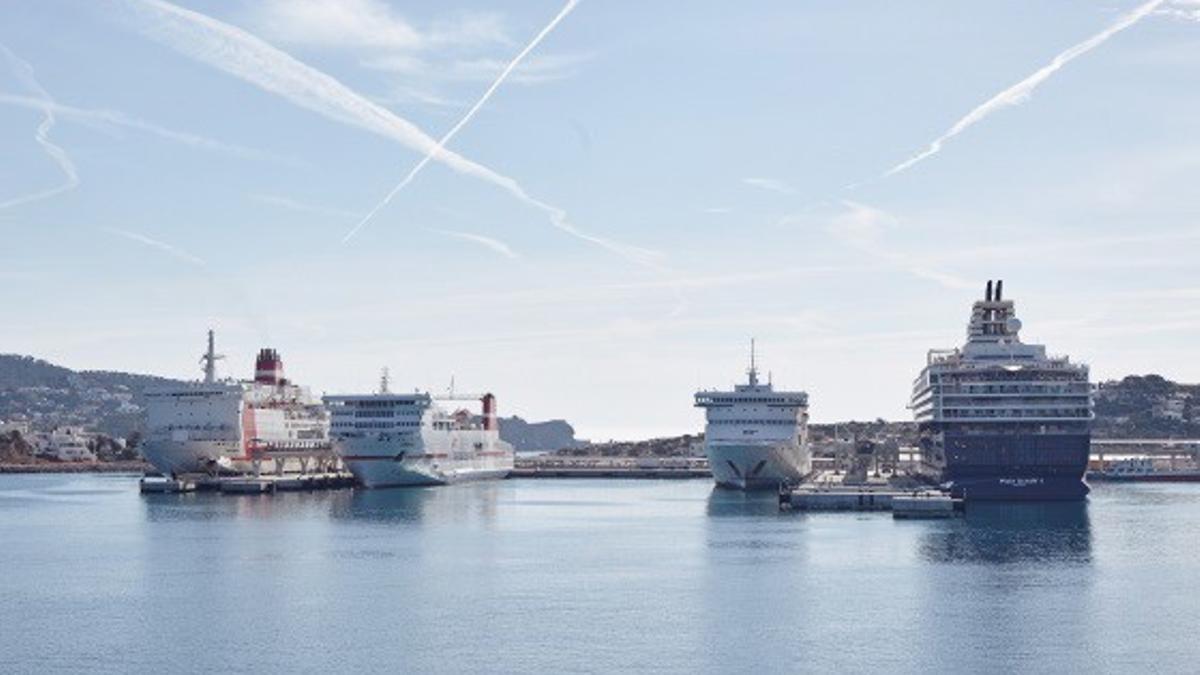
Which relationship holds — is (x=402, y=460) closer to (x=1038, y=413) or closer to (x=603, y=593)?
(x=1038, y=413)

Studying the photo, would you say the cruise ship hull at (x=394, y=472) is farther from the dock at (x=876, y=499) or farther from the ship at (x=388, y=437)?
the dock at (x=876, y=499)

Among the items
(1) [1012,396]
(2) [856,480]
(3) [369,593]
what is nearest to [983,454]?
(1) [1012,396]

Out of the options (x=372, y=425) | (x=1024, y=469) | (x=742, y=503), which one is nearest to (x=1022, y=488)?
(x=1024, y=469)

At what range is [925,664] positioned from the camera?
49906 mm

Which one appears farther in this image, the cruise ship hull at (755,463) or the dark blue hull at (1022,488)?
the cruise ship hull at (755,463)

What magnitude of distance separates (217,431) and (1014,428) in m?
79.4

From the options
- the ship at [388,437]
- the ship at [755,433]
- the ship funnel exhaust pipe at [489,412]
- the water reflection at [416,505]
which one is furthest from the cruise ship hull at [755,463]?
the ship funnel exhaust pipe at [489,412]

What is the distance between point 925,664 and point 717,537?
43441 mm

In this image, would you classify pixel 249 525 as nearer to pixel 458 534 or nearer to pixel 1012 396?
pixel 458 534

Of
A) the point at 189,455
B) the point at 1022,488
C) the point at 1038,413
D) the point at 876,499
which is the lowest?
the point at 876,499

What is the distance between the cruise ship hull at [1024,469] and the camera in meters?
112

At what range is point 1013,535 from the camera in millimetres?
90688

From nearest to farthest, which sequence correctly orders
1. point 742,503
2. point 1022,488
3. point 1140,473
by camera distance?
1. point 1022,488
2. point 742,503
3. point 1140,473

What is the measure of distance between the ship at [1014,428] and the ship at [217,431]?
71.4 m
